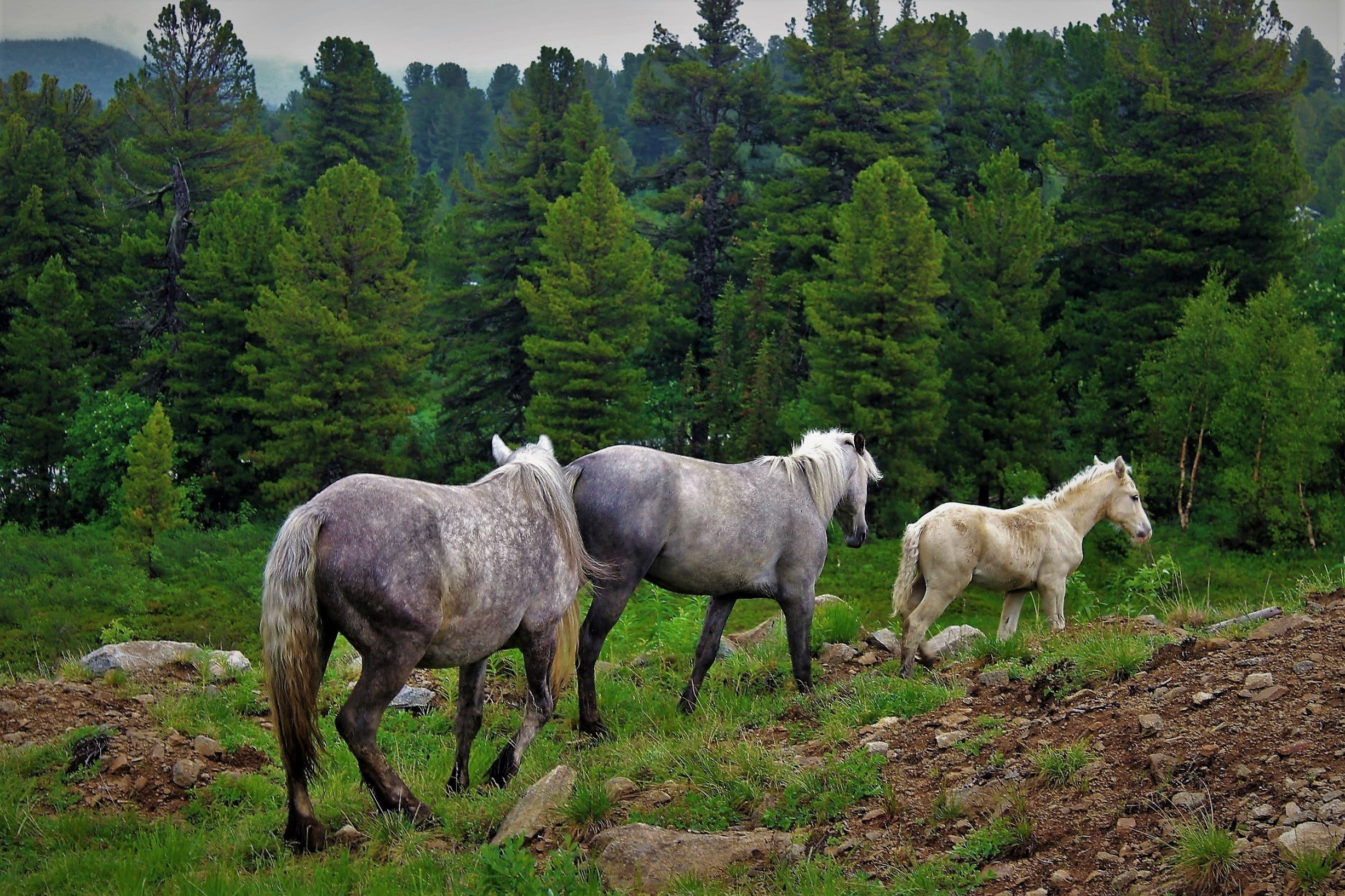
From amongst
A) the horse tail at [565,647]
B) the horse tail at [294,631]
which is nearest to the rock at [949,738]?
the horse tail at [565,647]

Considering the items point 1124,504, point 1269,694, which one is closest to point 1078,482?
point 1124,504

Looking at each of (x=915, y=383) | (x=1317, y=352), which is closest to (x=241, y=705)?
(x=915, y=383)

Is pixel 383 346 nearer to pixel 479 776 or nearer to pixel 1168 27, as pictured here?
pixel 1168 27

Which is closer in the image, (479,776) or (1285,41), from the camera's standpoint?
(479,776)

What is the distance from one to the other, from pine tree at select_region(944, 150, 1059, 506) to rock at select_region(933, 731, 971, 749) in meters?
27.3

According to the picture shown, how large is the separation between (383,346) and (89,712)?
28.6 metres

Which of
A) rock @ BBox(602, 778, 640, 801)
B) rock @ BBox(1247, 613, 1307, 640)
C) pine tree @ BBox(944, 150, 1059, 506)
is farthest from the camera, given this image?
pine tree @ BBox(944, 150, 1059, 506)

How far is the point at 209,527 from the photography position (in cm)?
3769

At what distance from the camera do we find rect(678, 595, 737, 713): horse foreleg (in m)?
9.01

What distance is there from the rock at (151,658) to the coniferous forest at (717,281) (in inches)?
889

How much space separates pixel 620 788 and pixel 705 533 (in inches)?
94.7

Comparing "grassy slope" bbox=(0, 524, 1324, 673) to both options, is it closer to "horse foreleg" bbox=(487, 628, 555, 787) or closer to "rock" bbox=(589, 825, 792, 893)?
"horse foreleg" bbox=(487, 628, 555, 787)

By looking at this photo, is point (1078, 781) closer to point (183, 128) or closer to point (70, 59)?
point (183, 128)

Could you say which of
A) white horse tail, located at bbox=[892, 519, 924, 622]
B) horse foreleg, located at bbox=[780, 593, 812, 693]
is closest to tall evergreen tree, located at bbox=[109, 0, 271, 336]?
white horse tail, located at bbox=[892, 519, 924, 622]
